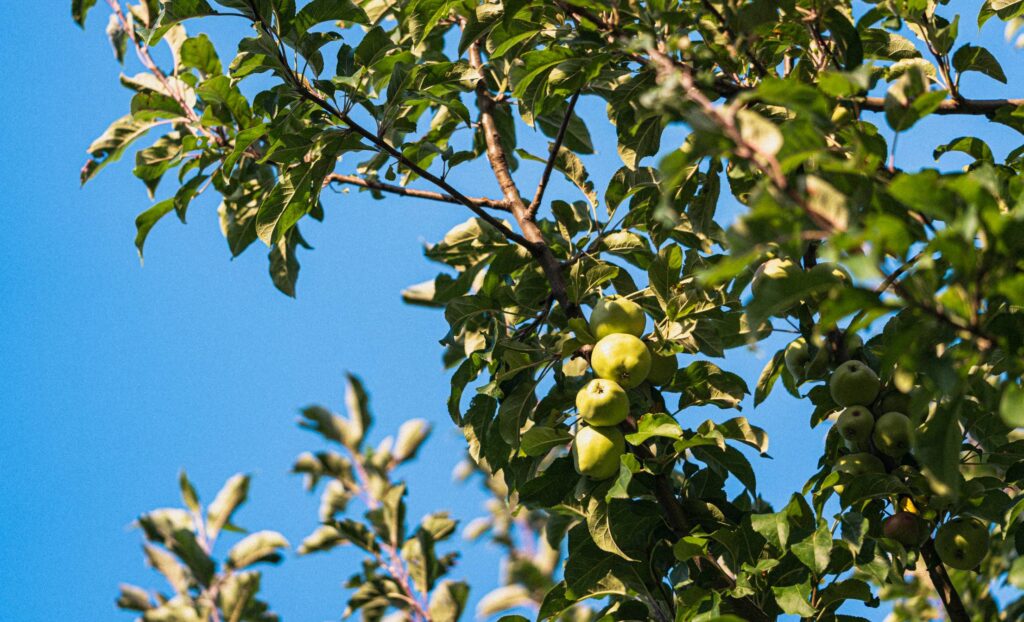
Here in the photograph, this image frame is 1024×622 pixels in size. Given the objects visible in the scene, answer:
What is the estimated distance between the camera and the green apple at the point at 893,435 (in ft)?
8.14

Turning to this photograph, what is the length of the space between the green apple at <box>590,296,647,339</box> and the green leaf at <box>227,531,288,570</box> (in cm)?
239

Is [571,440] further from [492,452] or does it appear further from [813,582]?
[813,582]

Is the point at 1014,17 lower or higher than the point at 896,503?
higher

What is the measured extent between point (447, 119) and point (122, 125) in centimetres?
129

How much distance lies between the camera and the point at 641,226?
3.17m

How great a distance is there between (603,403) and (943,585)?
1.02m

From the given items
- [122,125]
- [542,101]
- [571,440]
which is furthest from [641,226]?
[122,125]

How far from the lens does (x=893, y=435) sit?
2.49m

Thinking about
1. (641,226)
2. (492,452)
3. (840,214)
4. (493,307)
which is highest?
(641,226)

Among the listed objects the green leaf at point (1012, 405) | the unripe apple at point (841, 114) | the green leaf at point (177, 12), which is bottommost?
the green leaf at point (1012, 405)

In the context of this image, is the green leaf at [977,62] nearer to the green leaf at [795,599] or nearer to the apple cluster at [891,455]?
the apple cluster at [891,455]

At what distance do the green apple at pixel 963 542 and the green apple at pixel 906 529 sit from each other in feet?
0.40

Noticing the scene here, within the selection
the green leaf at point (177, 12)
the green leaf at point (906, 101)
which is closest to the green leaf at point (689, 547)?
the green leaf at point (906, 101)

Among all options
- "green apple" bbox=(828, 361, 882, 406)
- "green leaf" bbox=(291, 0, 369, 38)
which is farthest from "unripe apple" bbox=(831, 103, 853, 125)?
"green leaf" bbox=(291, 0, 369, 38)
